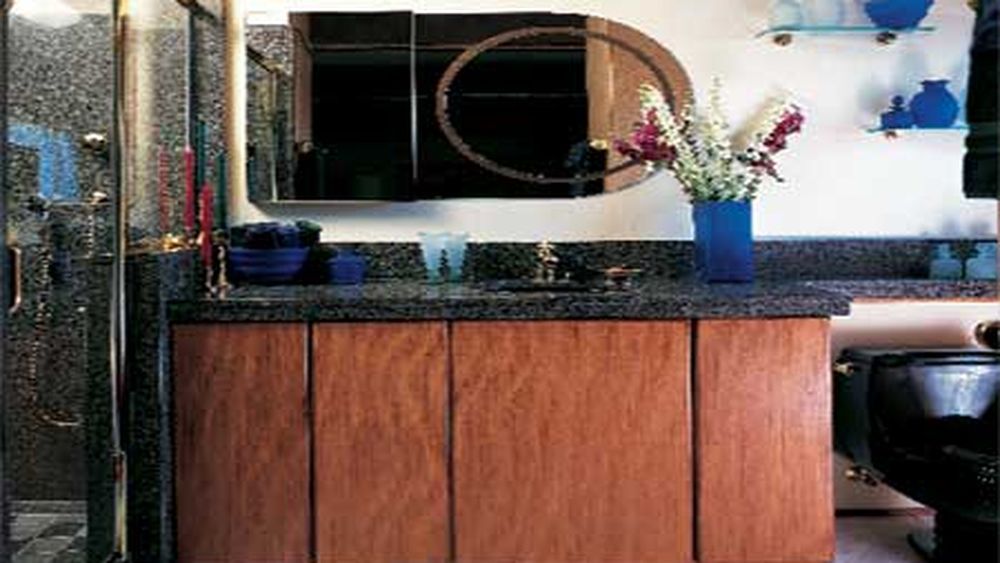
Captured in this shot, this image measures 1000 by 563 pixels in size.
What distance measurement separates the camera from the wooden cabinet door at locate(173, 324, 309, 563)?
2975 mm

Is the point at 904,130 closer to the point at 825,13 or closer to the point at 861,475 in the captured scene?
the point at 825,13

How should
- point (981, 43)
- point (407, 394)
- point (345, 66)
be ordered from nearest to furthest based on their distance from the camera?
point (981, 43), point (407, 394), point (345, 66)

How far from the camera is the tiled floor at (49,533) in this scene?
232cm

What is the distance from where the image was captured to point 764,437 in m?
2.96

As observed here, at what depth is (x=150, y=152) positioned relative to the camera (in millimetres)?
3109

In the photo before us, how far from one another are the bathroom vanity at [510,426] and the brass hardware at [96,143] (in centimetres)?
44

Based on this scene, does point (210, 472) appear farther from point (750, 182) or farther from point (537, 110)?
point (750, 182)

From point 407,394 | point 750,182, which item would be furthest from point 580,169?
point 407,394

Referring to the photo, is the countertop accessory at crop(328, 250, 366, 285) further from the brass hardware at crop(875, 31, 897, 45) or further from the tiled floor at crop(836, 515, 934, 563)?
the brass hardware at crop(875, 31, 897, 45)

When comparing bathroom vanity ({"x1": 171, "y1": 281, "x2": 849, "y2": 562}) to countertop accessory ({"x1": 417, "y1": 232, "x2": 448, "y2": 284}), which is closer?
bathroom vanity ({"x1": 171, "y1": 281, "x2": 849, "y2": 562})

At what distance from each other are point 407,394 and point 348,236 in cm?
96

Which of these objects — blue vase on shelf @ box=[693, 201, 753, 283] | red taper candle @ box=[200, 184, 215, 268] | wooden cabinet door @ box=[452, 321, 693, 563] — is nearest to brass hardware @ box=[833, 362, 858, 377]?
blue vase on shelf @ box=[693, 201, 753, 283]

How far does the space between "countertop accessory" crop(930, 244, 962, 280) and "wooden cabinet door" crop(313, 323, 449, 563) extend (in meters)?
1.68

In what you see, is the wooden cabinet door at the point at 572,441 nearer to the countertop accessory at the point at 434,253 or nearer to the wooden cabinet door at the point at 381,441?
the wooden cabinet door at the point at 381,441
